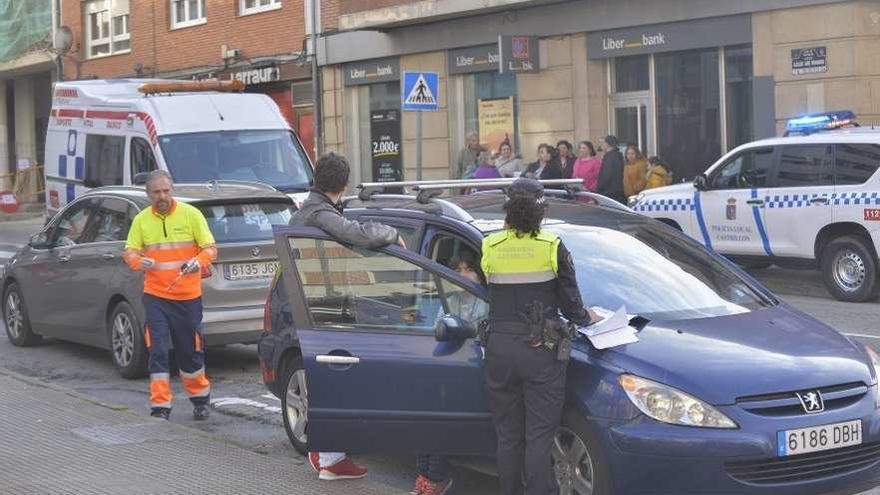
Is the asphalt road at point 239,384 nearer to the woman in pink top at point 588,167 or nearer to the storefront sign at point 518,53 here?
the woman in pink top at point 588,167

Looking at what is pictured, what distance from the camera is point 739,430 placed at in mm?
5586

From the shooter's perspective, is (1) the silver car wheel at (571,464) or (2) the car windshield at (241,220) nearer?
(1) the silver car wheel at (571,464)

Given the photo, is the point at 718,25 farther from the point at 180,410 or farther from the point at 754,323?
the point at 754,323

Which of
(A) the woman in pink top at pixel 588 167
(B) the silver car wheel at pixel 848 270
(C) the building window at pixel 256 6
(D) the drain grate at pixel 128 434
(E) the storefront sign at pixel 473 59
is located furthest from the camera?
(C) the building window at pixel 256 6

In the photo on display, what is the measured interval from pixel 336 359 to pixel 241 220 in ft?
14.0

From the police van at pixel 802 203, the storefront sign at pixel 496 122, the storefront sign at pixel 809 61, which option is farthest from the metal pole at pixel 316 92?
the police van at pixel 802 203

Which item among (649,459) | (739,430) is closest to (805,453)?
(739,430)

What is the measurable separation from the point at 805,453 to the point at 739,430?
332mm

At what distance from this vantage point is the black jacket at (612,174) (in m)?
19.9

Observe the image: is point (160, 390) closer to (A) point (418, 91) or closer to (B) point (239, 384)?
(B) point (239, 384)

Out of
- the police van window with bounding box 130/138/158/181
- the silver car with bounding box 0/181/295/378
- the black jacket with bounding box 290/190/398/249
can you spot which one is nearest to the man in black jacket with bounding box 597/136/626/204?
the police van window with bounding box 130/138/158/181

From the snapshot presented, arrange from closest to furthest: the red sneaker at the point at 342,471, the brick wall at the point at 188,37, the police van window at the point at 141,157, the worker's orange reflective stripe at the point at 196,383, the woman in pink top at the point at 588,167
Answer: the red sneaker at the point at 342,471, the worker's orange reflective stripe at the point at 196,383, the police van window at the point at 141,157, the woman in pink top at the point at 588,167, the brick wall at the point at 188,37

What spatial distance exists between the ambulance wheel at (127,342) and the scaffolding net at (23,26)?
29833 millimetres

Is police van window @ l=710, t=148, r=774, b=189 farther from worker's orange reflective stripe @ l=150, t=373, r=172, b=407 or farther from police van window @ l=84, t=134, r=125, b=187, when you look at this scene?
worker's orange reflective stripe @ l=150, t=373, r=172, b=407
